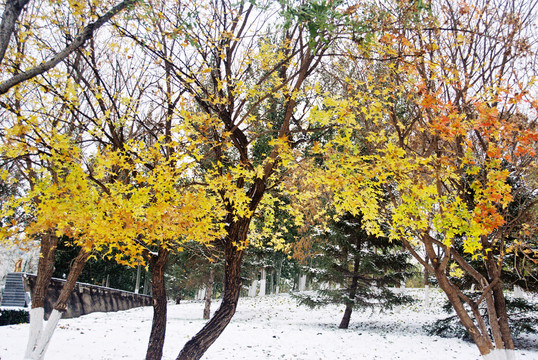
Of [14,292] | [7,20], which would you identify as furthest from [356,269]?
[14,292]

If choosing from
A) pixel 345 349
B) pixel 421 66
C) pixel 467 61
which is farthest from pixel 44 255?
pixel 467 61

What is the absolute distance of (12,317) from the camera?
43.9ft

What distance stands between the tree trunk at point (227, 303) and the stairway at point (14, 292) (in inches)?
645

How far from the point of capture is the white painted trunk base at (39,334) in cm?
718

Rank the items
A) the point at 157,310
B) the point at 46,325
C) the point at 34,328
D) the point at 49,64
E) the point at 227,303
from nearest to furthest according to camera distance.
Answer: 1. the point at 49,64
2. the point at 227,303
3. the point at 157,310
4. the point at 46,325
5. the point at 34,328

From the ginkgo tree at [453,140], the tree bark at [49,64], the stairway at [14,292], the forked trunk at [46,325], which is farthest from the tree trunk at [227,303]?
the stairway at [14,292]

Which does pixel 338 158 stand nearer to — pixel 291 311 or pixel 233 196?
pixel 233 196

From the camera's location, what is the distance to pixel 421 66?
6.01 meters

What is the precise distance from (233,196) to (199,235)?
0.81m

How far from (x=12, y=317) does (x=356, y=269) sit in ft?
43.0

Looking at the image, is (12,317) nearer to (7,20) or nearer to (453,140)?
(7,20)

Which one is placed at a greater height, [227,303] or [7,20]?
[7,20]

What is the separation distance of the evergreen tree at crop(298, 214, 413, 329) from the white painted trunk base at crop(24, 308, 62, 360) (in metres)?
8.11

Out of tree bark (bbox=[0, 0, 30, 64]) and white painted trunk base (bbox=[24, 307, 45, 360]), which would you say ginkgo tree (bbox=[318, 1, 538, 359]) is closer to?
tree bark (bbox=[0, 0, 30, 64])
